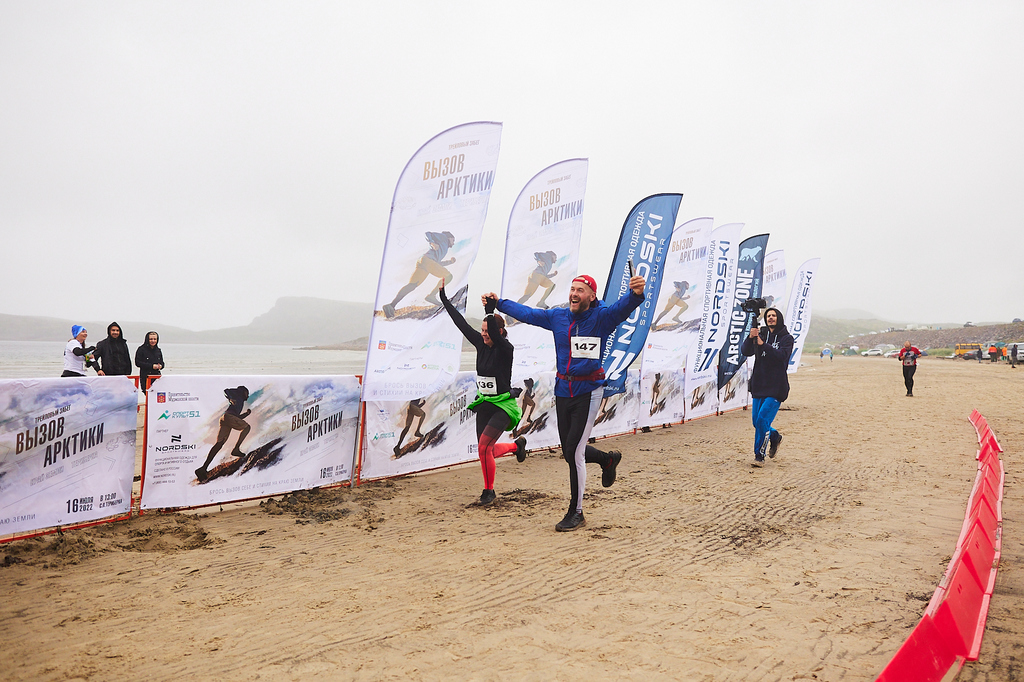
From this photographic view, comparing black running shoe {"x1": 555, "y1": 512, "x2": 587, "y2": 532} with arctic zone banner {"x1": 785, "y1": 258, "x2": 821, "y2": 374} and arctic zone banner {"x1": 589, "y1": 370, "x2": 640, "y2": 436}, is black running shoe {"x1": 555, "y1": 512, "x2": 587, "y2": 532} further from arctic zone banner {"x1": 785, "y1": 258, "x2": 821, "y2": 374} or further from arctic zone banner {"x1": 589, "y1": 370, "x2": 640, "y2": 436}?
arctic zone banner {"x1": 785, "y1": 258, "x2": 821, "y2": 374}

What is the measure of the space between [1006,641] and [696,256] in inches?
381

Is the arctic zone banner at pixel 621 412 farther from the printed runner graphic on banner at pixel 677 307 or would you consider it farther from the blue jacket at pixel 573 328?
the blue jacket at pixel 573 328

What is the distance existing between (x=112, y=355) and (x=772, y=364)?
10268mm

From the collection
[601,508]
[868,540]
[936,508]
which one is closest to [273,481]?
[601,508]

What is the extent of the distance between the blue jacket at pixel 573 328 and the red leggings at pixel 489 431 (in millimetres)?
975

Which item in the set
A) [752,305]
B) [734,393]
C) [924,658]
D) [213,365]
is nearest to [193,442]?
[924,658]

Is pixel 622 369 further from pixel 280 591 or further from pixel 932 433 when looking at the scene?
pixel 932 433

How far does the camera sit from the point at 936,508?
587 centimetres

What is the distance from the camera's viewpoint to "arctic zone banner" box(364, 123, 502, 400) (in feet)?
20.9

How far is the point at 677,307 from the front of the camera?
11.7 m

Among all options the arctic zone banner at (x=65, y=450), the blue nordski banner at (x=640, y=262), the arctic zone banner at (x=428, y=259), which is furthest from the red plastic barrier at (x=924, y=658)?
the blue nordski banner at (x=640, y=262)

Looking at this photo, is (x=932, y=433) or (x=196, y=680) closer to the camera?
(x=196, y=680)

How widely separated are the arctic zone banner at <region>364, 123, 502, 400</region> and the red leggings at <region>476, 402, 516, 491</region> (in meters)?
0.94

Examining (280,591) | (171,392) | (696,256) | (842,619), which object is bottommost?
(280,591)
